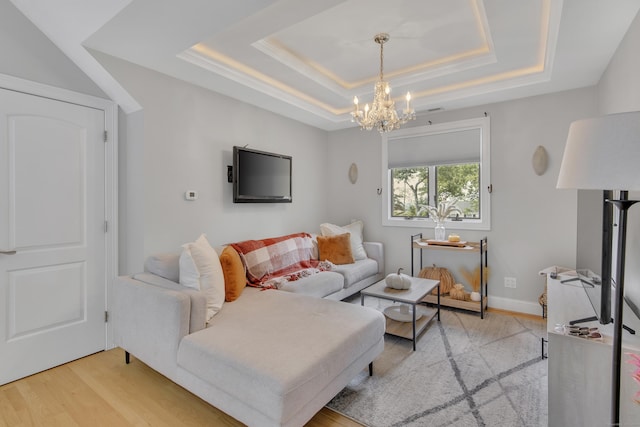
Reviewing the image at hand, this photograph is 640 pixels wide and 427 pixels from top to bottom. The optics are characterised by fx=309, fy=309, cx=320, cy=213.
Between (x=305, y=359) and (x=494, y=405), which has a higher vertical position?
(x=305, y=359)

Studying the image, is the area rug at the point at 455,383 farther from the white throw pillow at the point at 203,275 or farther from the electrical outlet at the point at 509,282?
the white throw pillow at the point at 203,275

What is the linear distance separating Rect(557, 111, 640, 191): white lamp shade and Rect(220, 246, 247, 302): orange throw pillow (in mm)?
2230

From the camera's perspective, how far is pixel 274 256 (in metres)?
3.30

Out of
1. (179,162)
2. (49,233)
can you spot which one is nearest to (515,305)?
(179,162)

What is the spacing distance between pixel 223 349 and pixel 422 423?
3.92ft

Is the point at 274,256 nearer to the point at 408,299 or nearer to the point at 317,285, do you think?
the point at 317,285

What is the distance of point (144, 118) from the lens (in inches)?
102

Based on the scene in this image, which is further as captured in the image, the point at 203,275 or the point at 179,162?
the point at 179,162

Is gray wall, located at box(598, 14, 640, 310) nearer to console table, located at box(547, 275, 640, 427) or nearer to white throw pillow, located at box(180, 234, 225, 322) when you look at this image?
console table, located at box(547, 275, 640, 427)

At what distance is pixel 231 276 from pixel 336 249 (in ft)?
5.52

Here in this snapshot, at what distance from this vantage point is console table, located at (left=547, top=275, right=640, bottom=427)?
1216 millimetres

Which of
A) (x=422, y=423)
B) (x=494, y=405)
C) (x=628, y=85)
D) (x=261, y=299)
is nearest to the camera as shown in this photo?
(x=422, y=423)

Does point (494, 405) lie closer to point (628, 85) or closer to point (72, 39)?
point (628, 85)

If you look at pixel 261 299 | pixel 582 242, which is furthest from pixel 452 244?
pixel 261 299
